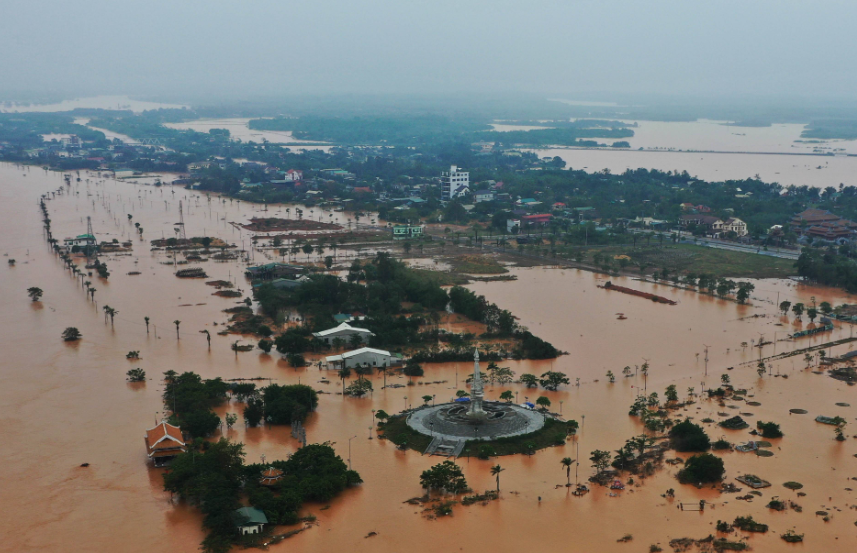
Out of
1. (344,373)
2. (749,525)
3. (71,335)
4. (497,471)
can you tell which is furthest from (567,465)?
(71,335)

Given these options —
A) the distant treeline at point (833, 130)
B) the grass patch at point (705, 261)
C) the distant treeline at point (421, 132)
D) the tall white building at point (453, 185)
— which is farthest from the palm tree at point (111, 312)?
the distant treeline at point (833, 130)

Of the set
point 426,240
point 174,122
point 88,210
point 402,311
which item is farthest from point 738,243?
point 174,122

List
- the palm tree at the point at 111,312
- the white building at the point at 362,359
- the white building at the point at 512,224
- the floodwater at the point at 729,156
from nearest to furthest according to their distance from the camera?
the white building at the point at 362,359, the palm tree at the point at 111,312, the white building at the point at 512,224, the floodwater at the point at 729,156

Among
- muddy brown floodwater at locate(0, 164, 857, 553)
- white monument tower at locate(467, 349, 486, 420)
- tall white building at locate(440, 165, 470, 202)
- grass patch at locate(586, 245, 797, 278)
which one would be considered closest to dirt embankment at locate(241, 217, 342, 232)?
muddy brown floodwater at locate(0, 164, 857, 553)

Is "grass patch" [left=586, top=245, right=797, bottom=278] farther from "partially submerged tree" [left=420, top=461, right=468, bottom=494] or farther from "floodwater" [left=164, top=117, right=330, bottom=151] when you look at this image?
"floodwater" [left=164, top=117, right=330, bottom=151]

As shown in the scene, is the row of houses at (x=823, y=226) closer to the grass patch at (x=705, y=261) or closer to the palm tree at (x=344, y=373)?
the grass patch at (x=705, y=261)

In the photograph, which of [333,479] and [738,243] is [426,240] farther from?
[333,479]
